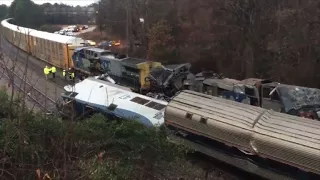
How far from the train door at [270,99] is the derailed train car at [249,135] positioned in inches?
112

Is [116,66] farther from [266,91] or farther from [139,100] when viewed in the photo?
[266,91]

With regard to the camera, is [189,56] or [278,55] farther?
A: [189,56]

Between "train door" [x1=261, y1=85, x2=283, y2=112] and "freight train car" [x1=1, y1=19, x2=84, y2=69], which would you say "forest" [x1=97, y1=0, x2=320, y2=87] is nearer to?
"freight train car" [x1=1, y1=19, x2=84, y2=69]

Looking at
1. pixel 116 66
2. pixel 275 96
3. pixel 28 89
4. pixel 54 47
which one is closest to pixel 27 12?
pixel 54 47

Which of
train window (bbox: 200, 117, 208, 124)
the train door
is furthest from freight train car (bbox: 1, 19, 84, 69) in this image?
train window (bbox: 200, 117, 208, 124)

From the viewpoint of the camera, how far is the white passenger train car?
1411 cm

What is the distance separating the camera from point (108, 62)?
2433 centimetres

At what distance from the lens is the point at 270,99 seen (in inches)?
594

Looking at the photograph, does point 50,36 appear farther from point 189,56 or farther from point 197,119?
point 197,119

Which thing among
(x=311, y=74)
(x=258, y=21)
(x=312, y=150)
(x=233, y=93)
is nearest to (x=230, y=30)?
(x=258, y=21)

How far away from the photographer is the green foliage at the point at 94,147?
18.9 feet

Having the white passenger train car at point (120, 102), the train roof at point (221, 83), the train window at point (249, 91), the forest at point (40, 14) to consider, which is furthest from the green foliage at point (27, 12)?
the train window at point (249, 91)

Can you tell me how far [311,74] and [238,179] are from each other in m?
10.7

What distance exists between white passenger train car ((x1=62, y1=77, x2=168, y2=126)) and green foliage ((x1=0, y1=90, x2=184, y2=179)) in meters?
3.51
